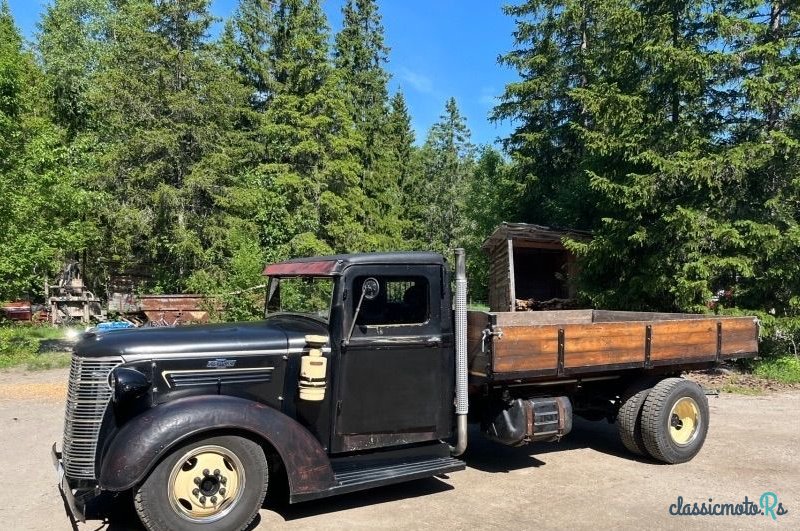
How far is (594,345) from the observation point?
5500mm

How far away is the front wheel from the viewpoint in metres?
3.84

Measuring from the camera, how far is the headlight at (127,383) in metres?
3.90

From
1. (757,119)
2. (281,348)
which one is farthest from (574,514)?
(757,119)

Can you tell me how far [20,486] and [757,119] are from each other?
1304 centimetres

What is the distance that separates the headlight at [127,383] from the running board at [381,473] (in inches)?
50.3

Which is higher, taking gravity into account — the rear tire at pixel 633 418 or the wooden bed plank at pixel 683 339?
the wooden bed plank at pixel 683 339

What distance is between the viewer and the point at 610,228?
1262cm

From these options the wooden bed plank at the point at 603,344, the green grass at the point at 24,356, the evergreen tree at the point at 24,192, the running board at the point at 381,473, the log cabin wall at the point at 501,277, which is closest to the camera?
the running board at the point at 381,473

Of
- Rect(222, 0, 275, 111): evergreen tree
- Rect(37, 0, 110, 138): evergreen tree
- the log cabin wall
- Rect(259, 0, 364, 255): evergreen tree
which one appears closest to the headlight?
the log cabin wall

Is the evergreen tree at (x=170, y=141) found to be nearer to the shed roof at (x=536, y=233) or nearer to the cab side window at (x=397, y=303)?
the shed roof at (x=536, y=233)

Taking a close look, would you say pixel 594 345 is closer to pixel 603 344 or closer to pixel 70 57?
pixel 603 344

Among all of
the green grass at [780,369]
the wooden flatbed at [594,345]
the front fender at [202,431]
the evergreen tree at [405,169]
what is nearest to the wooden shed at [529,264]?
the green grass at [780,369]

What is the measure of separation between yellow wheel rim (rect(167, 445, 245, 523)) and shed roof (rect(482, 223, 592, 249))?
1077 cm

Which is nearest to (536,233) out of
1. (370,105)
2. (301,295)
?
(301,295)
